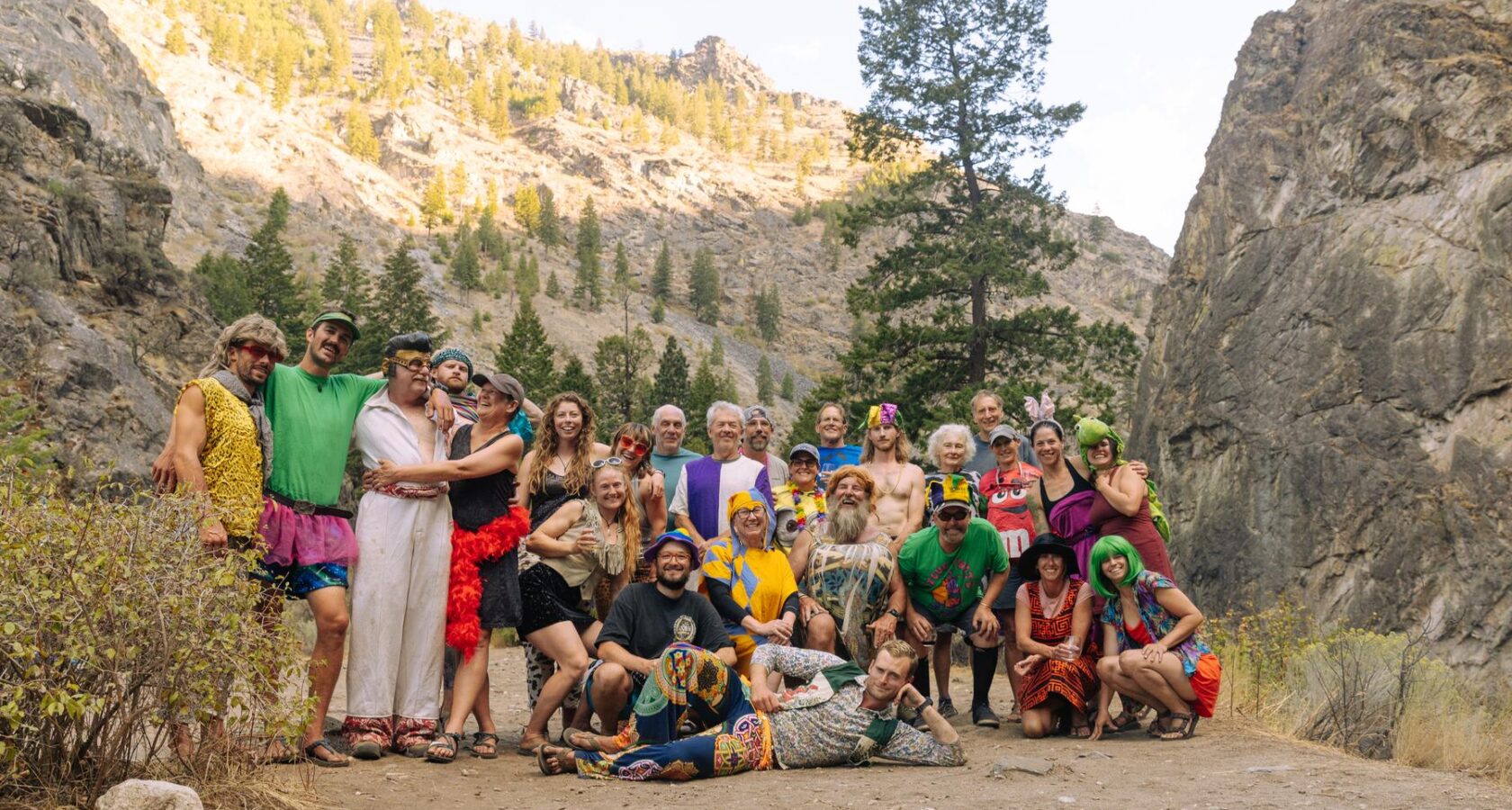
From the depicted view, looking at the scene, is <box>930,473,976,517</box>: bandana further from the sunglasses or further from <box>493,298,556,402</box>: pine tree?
<box>493,298,556,402</box>: pine tree

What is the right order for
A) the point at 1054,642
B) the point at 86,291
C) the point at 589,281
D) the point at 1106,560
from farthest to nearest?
the point at 589,281, the point at 86,291, the point at 1054,642, the point at 1106,560

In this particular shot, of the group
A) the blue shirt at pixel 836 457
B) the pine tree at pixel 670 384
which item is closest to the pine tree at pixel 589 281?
the pine tree at pixel 670 384

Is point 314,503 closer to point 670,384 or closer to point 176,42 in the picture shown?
point 670,384

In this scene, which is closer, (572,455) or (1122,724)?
(572,455)

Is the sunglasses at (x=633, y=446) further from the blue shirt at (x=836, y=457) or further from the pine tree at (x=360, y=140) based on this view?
the pine tree at (x=360, y=140)

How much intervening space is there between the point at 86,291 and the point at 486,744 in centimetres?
2498

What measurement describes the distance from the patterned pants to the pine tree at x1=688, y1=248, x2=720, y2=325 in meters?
104

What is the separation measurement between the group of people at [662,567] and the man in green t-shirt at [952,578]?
17 mm

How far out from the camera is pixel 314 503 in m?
5.10

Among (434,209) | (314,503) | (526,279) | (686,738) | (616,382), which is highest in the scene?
(434,209)

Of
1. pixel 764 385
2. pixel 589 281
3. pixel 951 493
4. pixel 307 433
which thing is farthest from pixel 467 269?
pixel 307 433

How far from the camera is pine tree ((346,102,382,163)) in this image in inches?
4985

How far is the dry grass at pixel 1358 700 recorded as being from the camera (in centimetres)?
658

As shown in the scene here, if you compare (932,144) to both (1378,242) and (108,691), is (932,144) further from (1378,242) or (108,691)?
(108,691)
